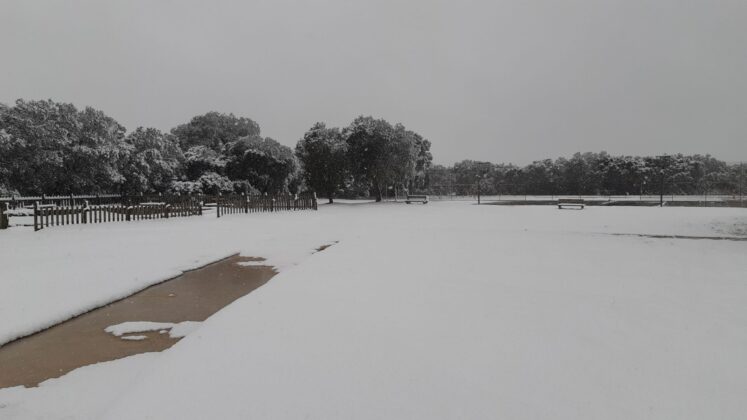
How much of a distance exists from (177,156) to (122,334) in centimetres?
2731

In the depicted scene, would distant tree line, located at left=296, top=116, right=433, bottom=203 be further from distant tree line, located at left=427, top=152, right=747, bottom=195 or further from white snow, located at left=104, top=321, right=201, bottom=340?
white snow, located at left=104, top=321, right=201, bottom=340

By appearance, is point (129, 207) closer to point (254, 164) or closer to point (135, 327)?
point (135, 327)

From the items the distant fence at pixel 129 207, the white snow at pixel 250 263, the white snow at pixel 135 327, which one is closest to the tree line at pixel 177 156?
the distant fence at pixel 129 207

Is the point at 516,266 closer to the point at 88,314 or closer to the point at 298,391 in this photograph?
the point at 298,391

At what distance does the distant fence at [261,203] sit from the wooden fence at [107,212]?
122cm

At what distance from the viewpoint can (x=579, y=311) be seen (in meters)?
4.16

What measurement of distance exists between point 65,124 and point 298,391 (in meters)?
25.6

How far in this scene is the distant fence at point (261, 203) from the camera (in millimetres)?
20062

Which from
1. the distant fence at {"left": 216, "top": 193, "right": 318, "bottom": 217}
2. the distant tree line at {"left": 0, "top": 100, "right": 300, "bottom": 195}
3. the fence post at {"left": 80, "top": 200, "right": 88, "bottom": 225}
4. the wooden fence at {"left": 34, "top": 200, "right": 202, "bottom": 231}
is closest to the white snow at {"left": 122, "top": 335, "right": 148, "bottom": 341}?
the wooden fence at {"left": 34, "top": 200, "right": 202, "bottom": 231}

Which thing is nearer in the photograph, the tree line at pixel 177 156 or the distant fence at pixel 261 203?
the distant fence at pixel 261 203

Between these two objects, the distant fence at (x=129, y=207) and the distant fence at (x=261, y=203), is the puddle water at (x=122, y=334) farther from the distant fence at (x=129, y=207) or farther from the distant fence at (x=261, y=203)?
the distant fence at (x=261, y=203)

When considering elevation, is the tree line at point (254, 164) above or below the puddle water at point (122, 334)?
above

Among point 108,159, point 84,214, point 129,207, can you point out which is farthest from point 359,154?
point 84,214

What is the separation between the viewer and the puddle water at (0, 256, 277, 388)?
3324 millimetres
